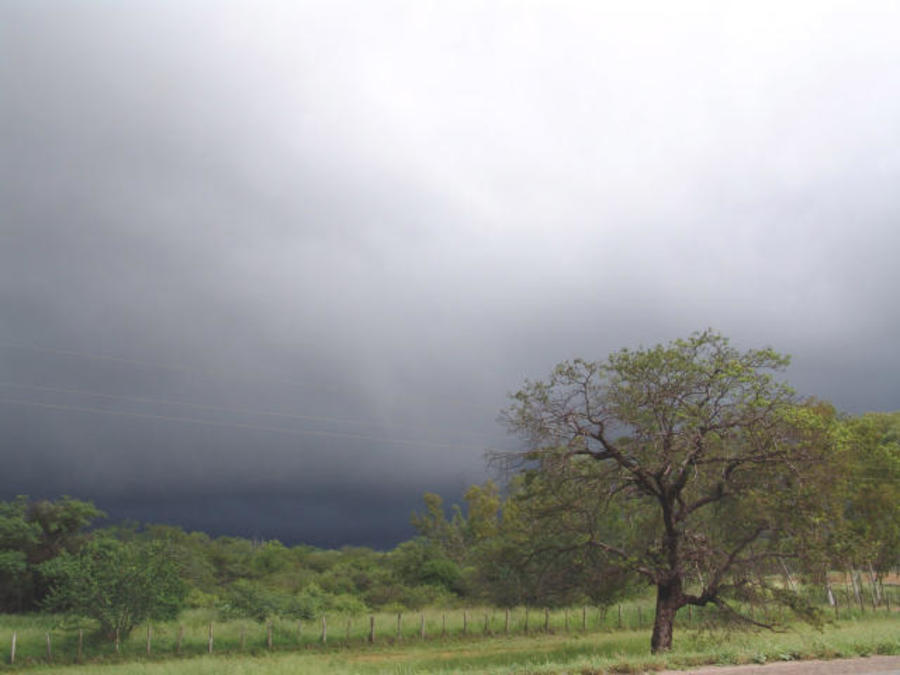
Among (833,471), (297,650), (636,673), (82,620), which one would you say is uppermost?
(833,471)

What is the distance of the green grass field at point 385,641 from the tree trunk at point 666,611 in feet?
2.49

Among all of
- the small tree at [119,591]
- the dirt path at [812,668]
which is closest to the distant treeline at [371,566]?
the small tree at [119,591]

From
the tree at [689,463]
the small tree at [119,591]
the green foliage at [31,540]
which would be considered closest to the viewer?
the tree at [689,463]

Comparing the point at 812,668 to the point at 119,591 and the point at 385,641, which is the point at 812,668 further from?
the point at 119,591

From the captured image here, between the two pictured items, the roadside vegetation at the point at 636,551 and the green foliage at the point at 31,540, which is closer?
the roadside vegetation at the point at 636,551

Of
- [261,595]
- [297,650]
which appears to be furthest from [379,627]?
[261,595]

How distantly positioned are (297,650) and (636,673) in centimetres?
2462

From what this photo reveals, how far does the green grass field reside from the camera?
23.8 meters

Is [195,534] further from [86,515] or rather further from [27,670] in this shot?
[27,670]

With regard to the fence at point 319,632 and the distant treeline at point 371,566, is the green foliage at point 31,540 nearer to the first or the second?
the distant treeline at point 371,566

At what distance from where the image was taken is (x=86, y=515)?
5256 centimetres

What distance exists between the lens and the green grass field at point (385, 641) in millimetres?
23812

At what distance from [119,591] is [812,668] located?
28.7 meters

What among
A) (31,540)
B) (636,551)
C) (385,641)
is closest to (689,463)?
(636,551)
